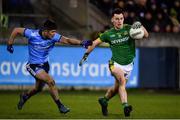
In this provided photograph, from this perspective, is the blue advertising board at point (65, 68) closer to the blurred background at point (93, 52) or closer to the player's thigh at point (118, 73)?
the blurred background at point (93, 52)

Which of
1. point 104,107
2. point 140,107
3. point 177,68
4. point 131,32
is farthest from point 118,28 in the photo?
point 177,68

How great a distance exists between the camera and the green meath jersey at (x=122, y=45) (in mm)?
14078

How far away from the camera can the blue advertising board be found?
22.4 meters

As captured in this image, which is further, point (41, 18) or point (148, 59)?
point (41, 18)

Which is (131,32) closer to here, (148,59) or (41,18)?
(148,59)

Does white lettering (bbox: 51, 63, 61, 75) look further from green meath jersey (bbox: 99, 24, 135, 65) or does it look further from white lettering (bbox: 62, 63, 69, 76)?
green meath jersey (bbox: 99, 24, 135, 65)

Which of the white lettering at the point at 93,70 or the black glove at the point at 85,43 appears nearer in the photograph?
the black glove at the point at 85,43

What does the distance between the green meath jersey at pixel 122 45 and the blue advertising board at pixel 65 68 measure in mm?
8642

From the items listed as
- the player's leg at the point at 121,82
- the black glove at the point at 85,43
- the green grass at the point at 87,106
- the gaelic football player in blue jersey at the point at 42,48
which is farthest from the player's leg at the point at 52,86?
the player's leg at the point at 121,82

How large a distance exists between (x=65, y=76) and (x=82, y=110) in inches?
285

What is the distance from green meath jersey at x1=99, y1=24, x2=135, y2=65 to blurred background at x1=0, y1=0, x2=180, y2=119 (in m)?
4.00

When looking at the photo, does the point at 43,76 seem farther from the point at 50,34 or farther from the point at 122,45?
the point at 122,45

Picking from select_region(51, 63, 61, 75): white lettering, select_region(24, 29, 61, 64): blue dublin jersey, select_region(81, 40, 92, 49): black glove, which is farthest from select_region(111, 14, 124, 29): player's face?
select_region(51, 63, 61, 75): white lettering

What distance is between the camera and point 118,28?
555 inches
